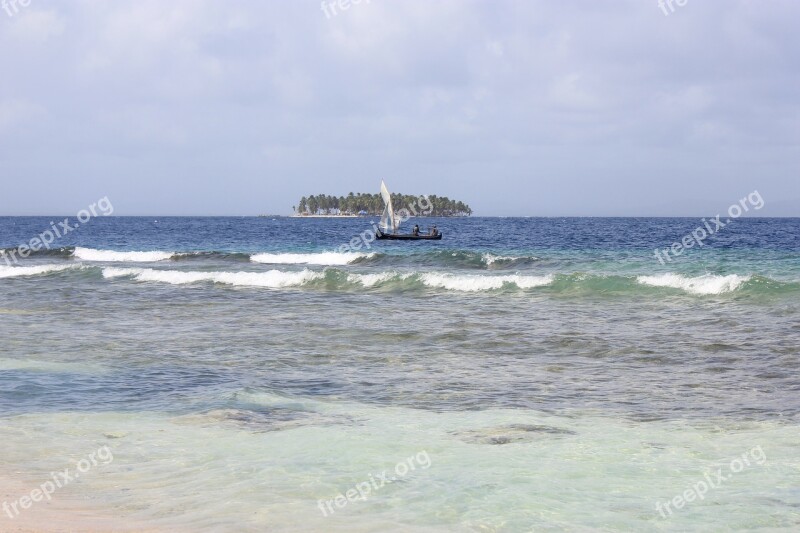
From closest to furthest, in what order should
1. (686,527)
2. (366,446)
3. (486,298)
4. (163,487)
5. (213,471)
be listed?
(686,527)
(163,487)
(213,471)
(366,446)
(486,298)

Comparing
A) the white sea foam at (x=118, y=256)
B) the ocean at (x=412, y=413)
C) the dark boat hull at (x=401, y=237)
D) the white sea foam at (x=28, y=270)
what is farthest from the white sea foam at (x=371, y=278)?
the dark boat hull at (x=401, y=237)

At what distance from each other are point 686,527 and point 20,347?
14049 millimetres

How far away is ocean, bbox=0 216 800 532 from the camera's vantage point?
676 cm

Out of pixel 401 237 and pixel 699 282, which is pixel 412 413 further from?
pixel 401 237

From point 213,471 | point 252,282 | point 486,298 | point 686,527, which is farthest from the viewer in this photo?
point 252,282

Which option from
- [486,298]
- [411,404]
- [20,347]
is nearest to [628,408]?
[411,404]

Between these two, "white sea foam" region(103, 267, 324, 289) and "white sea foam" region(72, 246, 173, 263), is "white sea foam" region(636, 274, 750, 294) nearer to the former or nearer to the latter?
"white sea foam" region(103, 267, 324, 289)

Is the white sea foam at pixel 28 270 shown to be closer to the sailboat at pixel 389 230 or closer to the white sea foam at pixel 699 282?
the white sea foam at pixel 699 282

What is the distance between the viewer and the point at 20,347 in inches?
627

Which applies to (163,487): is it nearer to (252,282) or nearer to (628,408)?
(628,408)

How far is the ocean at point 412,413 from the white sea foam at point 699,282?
1.14 metres

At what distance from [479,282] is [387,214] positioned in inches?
1435

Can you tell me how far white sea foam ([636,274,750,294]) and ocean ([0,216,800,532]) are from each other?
1140 millimetres

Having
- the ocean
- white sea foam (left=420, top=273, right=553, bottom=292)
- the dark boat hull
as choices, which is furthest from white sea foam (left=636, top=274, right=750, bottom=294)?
the dark boat hull
